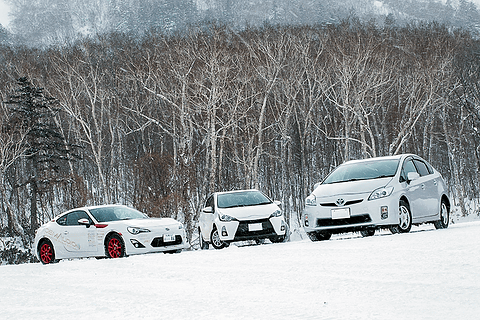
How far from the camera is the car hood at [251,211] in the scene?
16859mm

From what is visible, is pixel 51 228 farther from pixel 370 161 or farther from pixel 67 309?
pixel 67 309

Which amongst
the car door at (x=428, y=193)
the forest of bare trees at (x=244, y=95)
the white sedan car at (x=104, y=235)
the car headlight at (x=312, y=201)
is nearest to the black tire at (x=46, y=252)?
the white sedan car at (x=104, y=235)

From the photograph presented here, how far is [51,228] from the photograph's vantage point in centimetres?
1691

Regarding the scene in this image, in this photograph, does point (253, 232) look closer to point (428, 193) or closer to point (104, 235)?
point (104, 235)

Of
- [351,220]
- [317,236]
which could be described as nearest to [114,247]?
[317,236]

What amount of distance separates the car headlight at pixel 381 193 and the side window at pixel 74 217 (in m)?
7.02

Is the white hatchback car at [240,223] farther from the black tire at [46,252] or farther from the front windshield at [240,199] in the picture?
the black tire at [46,252]

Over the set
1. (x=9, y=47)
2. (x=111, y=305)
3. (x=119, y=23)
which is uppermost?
(x=119, y=23)

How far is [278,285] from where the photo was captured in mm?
8453

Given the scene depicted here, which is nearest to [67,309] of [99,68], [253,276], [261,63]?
[253,276]

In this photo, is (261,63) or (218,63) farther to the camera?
(261,63)

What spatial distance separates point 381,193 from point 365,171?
1419 mm

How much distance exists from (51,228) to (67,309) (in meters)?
9.53

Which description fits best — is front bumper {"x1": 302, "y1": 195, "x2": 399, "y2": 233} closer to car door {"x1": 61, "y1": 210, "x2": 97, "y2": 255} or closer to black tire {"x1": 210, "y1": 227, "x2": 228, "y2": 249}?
black tire {"x1": 210, "y1": 227, "x2": 228, "y2": 249}
